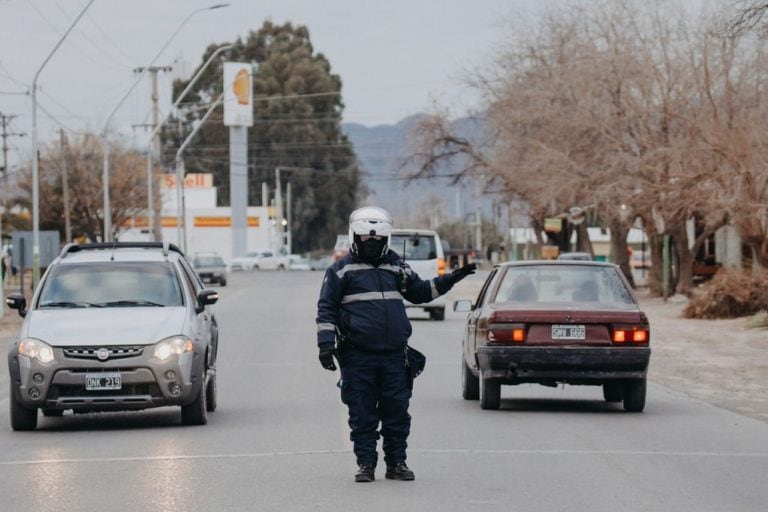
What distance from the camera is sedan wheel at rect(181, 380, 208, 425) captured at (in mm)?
14047

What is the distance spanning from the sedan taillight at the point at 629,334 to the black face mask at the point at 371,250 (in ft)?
16.6

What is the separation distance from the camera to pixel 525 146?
4997 cm

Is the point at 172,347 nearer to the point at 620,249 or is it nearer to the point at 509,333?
the point at 509,333

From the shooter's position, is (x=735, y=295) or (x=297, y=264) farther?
(x=297, y=264)

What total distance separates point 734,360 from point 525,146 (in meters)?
26.4

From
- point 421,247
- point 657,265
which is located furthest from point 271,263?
point 421,247

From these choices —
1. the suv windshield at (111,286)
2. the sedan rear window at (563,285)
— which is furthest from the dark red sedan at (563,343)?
the suv windshield at (111,286)

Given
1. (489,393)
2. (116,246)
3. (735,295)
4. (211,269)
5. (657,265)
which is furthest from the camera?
(211,269)

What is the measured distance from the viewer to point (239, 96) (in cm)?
9756

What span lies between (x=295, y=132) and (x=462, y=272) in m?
96.0

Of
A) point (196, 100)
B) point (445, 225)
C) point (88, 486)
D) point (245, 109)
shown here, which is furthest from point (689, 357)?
point (445, 225)

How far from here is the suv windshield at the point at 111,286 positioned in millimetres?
14750

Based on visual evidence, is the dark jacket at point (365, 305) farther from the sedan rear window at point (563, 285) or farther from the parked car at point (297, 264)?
the parked car at point (297, 264)

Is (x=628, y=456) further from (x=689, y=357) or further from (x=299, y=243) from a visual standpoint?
(x=299, y=243)
